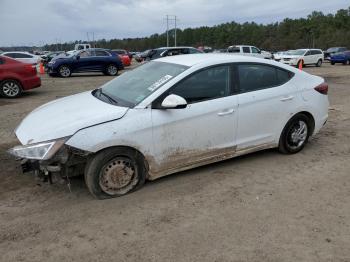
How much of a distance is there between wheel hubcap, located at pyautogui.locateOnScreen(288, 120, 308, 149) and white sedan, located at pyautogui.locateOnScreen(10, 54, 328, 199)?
16 millimetres

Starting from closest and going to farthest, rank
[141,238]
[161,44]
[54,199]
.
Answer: [141,238], [54,199], [161,44]

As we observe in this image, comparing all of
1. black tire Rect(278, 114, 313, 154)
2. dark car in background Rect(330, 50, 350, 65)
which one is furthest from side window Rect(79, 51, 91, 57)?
dark car in background Rect(330, 50, 350, 65)

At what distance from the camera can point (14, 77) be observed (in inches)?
480

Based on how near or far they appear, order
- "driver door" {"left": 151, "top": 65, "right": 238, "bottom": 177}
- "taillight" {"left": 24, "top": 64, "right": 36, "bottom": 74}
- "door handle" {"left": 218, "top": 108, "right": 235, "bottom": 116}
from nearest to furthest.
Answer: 1. "driver door" {"left": 151, "top": 65, "right": 238, "bottom": 177}
2. "door handle" {"left": 218, "top": 108, "right": 235, "bottom": 116}
3. "taillight" {"left": 24, "top": 64, "right": 36, "bottom": 74}

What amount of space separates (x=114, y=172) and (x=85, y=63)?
17.6 m

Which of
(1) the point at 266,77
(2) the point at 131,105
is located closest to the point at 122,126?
(2) the point at 131,105

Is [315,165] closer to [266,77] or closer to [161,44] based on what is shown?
[266,77]

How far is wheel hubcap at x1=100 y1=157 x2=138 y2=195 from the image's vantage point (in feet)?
13.9

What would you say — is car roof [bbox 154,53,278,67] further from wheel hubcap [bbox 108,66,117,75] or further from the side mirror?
wheel hubcap [bbox 108,66,117,75]

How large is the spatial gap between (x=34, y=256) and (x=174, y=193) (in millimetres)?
1727

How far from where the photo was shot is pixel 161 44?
118562mm

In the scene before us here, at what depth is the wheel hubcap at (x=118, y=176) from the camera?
4238 mm

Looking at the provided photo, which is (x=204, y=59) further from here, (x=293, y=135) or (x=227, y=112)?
(x=293, y=135)

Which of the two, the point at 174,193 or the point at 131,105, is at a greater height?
the point at 131,105
